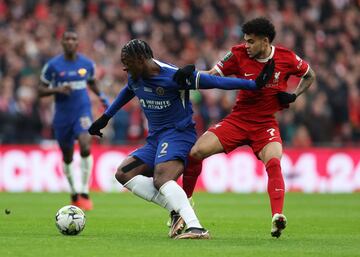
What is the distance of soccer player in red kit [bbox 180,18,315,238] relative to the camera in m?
11.5

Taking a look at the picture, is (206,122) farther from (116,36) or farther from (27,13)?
(27,13)

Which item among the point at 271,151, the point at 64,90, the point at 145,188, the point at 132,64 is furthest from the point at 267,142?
the point at 64,90

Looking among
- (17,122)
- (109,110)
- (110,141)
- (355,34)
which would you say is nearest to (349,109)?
(355,34)

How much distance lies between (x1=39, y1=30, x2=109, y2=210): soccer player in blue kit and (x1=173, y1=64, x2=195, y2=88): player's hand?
5864mm

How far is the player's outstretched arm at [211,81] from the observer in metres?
10.7

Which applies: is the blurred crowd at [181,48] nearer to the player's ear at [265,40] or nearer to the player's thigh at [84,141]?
the player's thigh at [84,141]

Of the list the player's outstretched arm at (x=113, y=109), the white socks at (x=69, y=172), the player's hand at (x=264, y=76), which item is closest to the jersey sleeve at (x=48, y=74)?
the white socks at (x=69, y=172)

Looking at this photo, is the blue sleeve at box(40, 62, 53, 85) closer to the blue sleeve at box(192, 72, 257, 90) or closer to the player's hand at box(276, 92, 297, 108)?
the player's hand at box(276, 92, 297, 108)

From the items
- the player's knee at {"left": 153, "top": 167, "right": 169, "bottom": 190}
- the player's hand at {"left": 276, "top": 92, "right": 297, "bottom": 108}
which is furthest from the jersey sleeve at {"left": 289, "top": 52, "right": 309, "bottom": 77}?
the player's knee at {"left": 153, "top": 167, "right": 169, "bottom": 190}

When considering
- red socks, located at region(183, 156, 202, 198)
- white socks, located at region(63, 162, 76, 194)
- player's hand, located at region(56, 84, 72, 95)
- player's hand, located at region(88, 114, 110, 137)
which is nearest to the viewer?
red socks, located at region(183, 156, 202, 198)

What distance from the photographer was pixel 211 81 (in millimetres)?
10750

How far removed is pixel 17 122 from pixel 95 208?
7098mm

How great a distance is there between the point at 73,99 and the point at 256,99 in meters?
5.80

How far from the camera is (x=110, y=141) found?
24.3m
